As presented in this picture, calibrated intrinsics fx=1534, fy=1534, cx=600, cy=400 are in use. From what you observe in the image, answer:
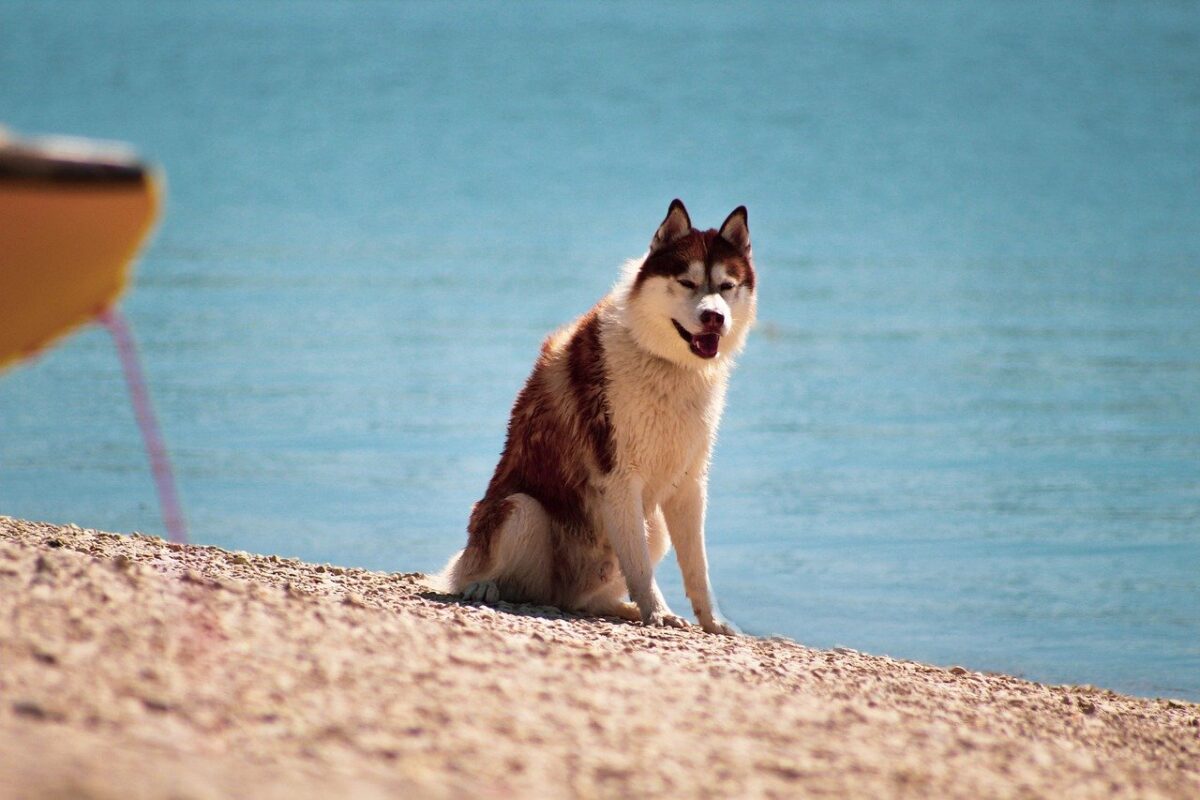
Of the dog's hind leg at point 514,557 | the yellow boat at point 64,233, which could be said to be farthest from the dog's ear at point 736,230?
the yellow boat at point 64,233

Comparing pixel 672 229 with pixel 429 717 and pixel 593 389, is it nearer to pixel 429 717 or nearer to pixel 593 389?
pixel 593 389

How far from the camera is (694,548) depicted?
8484mm

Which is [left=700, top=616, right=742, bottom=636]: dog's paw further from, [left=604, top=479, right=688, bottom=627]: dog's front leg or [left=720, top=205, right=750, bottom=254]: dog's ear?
[left=720, top=205, right=750, bottom=254]: dog's ear

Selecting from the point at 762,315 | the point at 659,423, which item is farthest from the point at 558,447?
the point at 762,315

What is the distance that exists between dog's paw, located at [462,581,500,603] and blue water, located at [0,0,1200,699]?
2566mm

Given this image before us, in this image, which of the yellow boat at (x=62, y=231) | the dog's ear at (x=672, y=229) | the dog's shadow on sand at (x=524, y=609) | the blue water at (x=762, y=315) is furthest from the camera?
the blue water at (x=762, y=315)

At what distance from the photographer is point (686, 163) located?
135ft

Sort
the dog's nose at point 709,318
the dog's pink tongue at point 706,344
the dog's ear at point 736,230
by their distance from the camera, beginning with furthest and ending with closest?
the dog's ear at point 736,230, the dog's pink tongue at point 706,344, the dog's nose at point 709,318

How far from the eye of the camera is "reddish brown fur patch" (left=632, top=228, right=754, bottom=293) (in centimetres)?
823

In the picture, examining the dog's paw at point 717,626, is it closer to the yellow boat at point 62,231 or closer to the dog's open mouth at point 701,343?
the dog's open mouth at point 701,343

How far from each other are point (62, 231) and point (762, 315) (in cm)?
1823

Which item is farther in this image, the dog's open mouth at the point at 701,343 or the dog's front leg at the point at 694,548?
the dog's front leg at the point at 694,548

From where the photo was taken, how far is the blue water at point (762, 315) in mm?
11609

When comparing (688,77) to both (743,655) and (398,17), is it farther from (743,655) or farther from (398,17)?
(743,655)
